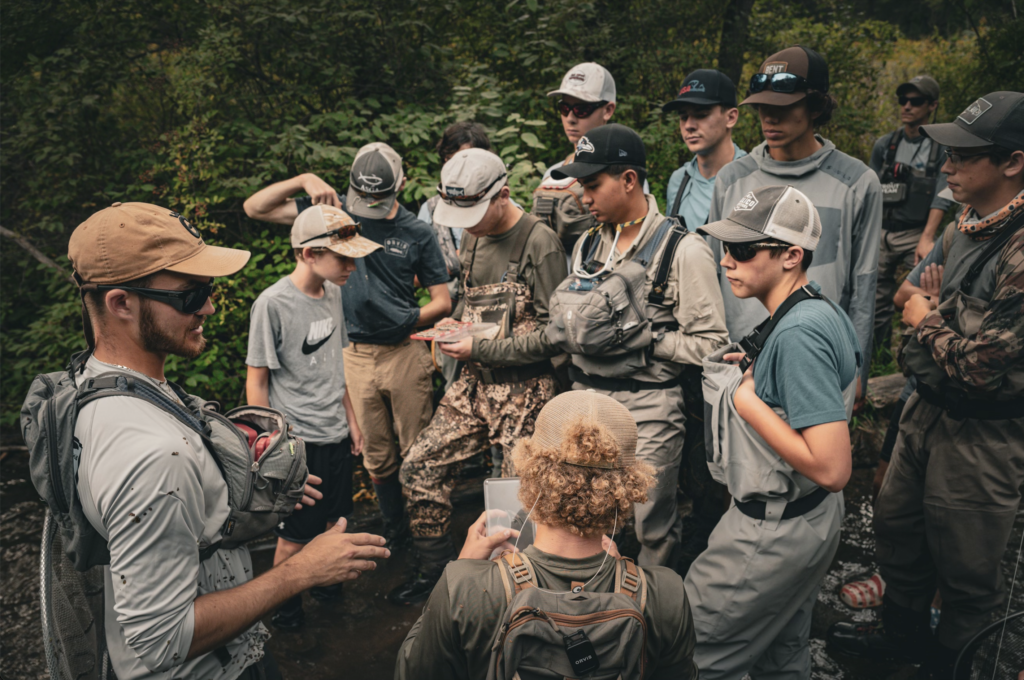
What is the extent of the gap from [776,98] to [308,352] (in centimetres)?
292

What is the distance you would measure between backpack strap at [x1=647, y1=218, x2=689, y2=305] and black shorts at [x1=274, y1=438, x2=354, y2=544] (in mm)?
2047

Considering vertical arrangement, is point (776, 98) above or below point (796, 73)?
below

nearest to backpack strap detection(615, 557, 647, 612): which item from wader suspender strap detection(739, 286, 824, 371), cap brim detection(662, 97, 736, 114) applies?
wader suspender strap detection(739, 286, 824, 371)

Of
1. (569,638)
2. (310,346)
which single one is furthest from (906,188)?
(569,638)

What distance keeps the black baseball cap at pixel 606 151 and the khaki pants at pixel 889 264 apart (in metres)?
4.65

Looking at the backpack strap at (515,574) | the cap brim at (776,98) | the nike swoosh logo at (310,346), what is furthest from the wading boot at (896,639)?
the nike swoosh logo at (310,346)

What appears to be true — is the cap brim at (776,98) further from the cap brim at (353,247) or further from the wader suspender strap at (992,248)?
the cap brim at (353,247)

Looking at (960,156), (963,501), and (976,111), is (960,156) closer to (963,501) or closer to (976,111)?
(976,111)

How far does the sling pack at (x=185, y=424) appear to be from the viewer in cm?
178

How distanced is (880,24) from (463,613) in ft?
37.9

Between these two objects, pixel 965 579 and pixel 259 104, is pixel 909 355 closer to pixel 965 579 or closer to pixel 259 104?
pixel 965 579

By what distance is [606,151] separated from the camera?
333cm

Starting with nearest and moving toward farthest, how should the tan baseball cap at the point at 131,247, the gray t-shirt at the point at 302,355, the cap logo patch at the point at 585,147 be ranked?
the tan baseball cap at the point at 131,247, the cap logo patch at the point at 585,147, the gray t-shirt at the point at 302,355

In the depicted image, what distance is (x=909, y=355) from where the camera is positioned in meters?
3.27
